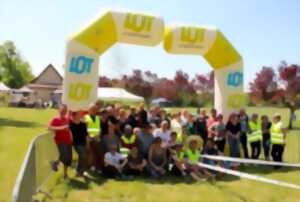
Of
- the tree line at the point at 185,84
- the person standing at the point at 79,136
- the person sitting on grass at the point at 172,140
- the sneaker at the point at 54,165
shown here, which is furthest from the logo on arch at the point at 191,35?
the tree line at the point at 185,84

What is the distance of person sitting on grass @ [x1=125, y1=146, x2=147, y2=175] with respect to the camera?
11.0m

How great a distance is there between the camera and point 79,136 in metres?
10.2

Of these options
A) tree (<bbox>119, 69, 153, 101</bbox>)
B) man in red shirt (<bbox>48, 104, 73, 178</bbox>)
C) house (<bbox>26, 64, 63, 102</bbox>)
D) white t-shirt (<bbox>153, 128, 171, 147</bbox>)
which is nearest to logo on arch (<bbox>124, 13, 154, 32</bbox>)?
white t-shirt (<bbox>153, 128, 171, 147</bbox>)

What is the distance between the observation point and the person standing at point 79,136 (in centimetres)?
1023

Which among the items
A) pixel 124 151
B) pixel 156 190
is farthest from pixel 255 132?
pixel 156 190

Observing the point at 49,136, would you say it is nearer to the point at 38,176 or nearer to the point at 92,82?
the point at 38,176

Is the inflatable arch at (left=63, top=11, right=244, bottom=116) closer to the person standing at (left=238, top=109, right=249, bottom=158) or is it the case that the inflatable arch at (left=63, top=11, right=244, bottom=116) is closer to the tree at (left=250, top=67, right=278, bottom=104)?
the person standing at (left=238, top=109, right=249, bottom=158)

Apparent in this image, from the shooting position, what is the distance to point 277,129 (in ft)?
43.2

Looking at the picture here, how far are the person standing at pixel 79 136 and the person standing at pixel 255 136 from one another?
5.37m

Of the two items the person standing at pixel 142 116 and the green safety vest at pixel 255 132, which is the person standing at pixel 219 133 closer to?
the green safety vest at pixel 255 132

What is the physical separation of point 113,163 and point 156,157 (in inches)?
40.7

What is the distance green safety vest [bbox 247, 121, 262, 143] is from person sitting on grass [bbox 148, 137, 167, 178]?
3.54m

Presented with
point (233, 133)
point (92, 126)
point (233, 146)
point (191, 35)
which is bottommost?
point (233, 146)

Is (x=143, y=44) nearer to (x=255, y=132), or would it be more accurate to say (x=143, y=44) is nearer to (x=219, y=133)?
A: (x=219, y=133)
